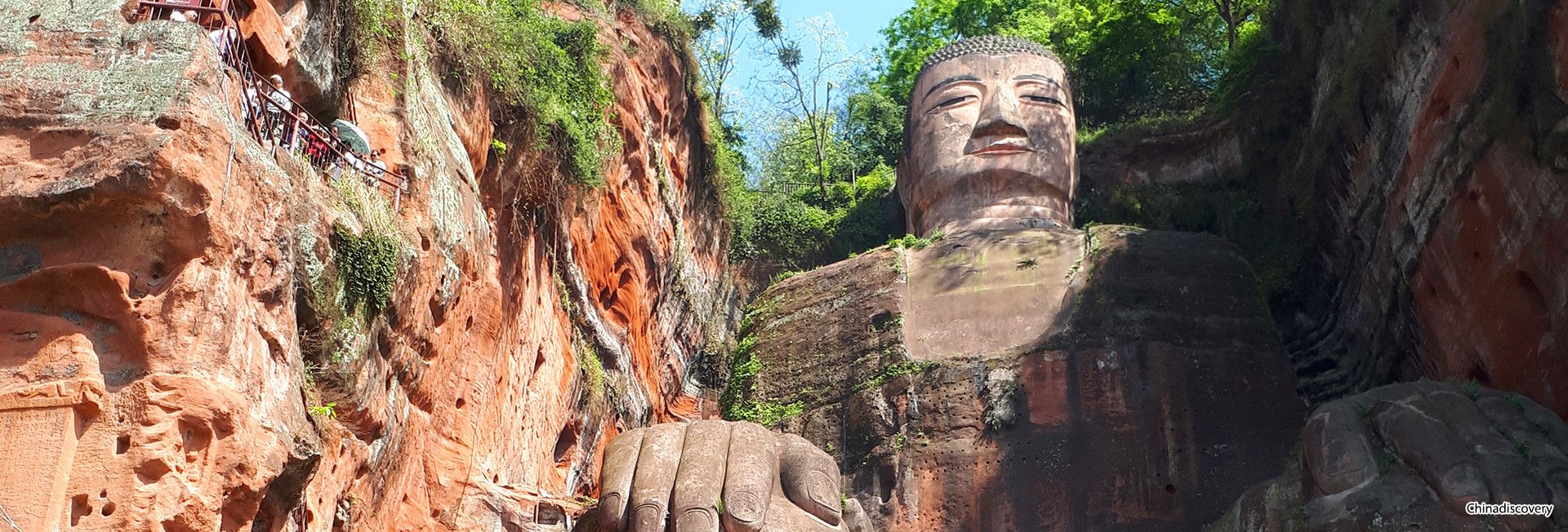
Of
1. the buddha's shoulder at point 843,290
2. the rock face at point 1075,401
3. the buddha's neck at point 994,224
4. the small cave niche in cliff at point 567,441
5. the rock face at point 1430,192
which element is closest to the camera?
the rock face at point 1430,192

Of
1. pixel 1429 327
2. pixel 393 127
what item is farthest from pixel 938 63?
pixel 393 127

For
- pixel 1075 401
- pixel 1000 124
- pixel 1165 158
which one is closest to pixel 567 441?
pixel 1075 401

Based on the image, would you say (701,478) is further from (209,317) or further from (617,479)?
(209,317)

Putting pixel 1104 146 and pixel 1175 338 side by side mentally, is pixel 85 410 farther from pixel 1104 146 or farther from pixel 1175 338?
pixel 1104 146

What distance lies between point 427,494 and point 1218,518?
636 centimetres

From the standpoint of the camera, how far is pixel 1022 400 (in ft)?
48.6

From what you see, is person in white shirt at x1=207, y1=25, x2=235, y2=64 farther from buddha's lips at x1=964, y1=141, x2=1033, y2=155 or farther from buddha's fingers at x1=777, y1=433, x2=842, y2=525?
buddha's lips at x1=964, y1=141, x2=1033, y2=155

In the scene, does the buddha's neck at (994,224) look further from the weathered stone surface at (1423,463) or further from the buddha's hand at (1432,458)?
the buddha's hand at (1432,458)

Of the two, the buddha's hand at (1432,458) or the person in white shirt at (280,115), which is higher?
the person in white shirt at (280,115)

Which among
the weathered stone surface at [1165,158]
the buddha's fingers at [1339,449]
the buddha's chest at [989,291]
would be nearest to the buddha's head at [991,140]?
the buddha's chest at [989,291]

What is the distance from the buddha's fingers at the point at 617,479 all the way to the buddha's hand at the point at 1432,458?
437 centimetres

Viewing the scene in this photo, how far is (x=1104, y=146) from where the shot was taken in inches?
800

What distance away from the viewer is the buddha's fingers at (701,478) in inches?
397

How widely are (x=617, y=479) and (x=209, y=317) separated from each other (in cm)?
379
